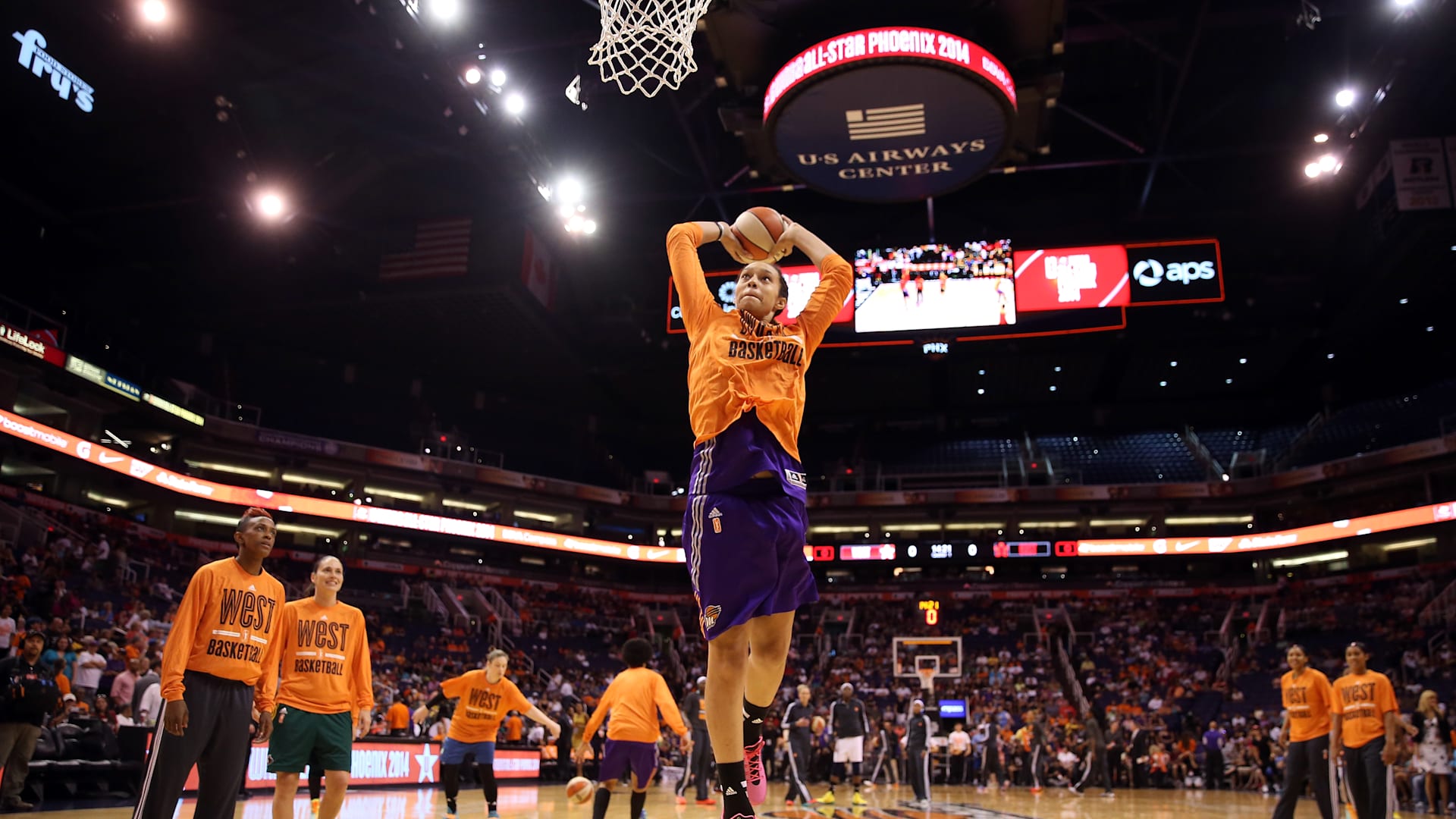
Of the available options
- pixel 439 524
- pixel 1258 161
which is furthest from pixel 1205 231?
pixel 439 524

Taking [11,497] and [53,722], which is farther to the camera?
[11,497]

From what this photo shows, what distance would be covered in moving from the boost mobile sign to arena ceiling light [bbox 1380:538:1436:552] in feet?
53.7

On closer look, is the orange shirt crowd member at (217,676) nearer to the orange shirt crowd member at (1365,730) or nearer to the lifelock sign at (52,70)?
the orange shirt crowd member at (1365,730)

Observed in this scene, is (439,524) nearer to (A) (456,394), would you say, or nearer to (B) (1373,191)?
(A) (456,394)

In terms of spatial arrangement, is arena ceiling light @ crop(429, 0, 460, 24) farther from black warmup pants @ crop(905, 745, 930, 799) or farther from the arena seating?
the arena seating

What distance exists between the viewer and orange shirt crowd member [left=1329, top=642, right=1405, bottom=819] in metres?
7.88

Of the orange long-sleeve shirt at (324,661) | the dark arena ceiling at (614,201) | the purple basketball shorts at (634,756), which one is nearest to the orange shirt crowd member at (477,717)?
the purple basketball shorts at (634,756)

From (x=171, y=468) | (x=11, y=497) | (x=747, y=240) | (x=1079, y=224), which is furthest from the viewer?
(x=171, y=468)

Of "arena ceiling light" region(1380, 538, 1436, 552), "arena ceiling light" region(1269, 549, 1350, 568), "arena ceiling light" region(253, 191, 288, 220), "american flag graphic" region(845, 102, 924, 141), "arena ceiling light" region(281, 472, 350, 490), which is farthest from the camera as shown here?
"arena ceiling light" region(1269, 549, 1350, 568)

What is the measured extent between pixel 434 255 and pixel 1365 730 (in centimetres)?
2308

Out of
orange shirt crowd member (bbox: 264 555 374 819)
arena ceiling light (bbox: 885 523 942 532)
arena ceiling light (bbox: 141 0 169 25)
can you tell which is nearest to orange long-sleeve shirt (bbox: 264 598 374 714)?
orange shirt crowd member (bbox: 264 555 374 819)

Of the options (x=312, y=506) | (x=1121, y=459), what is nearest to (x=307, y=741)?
(x=312, y=506)

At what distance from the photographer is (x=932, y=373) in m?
32.1

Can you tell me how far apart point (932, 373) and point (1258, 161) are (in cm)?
1123
